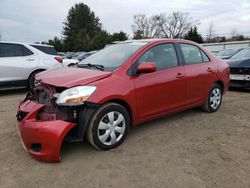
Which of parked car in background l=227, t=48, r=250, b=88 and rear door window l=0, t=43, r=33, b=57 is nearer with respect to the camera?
rear door window l=0, t=43, r=33, b=57

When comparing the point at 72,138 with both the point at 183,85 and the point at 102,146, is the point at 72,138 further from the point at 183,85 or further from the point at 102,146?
the point at 183,85

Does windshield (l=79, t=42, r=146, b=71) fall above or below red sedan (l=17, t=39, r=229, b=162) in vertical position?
above

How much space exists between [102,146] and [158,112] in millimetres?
1169

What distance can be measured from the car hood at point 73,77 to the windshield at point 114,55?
28 cm

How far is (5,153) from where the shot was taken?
3.28 meters

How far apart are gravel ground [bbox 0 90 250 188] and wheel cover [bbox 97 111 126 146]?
17cm

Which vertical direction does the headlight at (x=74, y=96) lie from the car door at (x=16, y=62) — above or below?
below

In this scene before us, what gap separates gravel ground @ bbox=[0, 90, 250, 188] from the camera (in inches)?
104

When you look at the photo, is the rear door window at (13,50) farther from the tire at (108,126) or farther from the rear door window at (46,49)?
the tire at (108,126)

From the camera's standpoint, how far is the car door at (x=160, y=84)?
3.65m

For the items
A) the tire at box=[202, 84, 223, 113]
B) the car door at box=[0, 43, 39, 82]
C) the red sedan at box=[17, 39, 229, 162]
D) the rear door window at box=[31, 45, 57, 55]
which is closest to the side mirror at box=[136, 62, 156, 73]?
the red sedan at box=[17, 39, 229, 162]

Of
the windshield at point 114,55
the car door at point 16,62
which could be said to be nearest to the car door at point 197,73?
the windshield at point 114,55

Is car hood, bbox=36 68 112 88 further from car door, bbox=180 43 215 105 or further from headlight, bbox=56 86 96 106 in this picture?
car door, bbox=180 43 215 105

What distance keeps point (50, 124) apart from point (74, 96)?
438 millimetres
